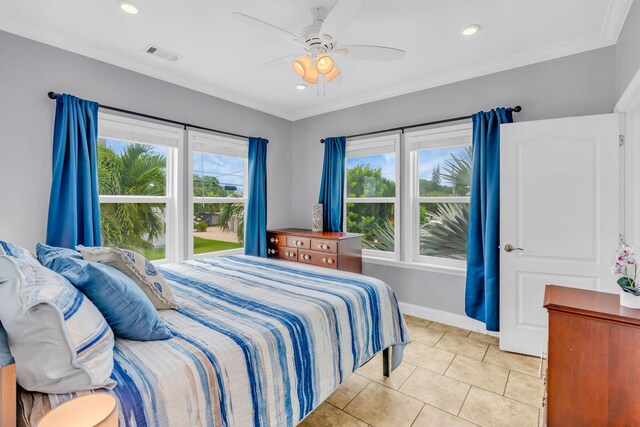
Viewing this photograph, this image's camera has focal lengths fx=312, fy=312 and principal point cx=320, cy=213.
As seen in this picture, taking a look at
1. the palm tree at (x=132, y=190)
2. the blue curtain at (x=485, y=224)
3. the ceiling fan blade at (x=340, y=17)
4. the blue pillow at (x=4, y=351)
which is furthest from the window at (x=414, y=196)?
the blue pillow at (x=4, y=351)

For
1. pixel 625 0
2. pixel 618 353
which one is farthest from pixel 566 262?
pixel 625 0

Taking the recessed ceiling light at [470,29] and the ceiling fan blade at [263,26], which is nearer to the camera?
the ceiling fan blade at [263,26]

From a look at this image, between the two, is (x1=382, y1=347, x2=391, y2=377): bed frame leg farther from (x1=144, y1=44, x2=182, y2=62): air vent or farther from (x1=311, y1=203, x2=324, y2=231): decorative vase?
(x1=144, y1=44, x2=182, y2=62): air vent

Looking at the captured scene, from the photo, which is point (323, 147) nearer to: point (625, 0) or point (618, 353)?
point (625, 0)

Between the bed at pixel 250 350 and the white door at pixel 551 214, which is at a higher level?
the white door at pixel 551 214

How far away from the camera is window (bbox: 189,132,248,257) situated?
11.8 feet

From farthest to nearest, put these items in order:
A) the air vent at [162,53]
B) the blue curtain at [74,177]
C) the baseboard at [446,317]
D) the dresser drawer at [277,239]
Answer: the dresser drawer at [277,239], the baseboard at [446,317], the air vent at [162,53], the blue curtain at [74,177]

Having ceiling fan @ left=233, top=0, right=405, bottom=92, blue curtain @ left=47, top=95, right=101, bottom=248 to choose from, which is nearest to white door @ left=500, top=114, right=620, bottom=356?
ceiling fan @ left=233, top=0, right=405, bottom=92

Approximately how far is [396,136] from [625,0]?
199 cm

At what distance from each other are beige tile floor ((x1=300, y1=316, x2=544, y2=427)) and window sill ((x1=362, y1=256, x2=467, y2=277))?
2.40 ft

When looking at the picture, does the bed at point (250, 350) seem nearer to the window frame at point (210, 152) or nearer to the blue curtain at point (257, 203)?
the window frame at point (210, 152)

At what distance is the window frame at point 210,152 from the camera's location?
3.45 m

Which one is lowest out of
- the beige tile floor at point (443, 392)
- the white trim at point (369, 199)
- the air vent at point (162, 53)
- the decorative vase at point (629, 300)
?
the beige tile floor at point (443, 392)

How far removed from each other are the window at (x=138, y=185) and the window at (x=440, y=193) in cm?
265
